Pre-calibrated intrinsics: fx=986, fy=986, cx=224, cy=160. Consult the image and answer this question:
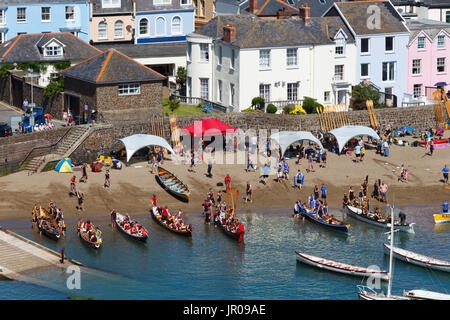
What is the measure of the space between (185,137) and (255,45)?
38.3 feet

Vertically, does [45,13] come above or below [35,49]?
above

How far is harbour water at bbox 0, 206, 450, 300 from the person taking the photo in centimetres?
5894

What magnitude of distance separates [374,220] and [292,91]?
22.8 metres

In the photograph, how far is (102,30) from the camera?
10938cm

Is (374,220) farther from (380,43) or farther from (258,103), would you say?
(380,43)

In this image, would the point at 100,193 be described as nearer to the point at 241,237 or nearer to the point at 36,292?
the point at 241,237

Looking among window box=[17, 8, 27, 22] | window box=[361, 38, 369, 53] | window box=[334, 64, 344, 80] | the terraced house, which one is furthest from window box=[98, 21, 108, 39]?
window box=[361, 38, 369, 53]

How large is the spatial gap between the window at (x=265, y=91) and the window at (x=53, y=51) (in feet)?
63.9

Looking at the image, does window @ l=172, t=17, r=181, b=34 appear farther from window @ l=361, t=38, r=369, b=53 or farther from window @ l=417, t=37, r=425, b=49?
window @ l=417, t=37, r=425, b=49

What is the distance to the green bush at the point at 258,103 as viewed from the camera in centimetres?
8956

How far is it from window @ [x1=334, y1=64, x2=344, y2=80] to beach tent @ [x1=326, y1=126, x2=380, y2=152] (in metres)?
9.33

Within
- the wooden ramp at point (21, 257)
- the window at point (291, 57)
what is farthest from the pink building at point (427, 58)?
the wooden ramp at point (21, 257)

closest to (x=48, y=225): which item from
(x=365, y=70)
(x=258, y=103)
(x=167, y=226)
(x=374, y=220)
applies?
(x=167, y=226)

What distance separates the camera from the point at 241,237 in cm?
6819
